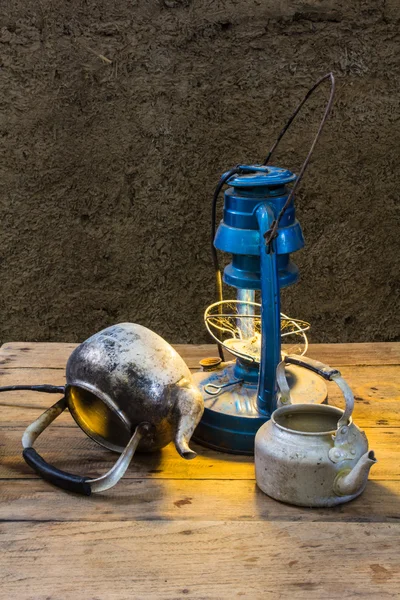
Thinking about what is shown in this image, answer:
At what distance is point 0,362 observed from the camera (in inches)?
67.1

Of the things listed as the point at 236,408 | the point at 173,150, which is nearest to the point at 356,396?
the point at 236,408

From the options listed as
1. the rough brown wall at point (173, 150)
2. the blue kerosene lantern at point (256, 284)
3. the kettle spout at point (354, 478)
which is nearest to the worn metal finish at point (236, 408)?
the blue kerosene lantern at point (256, 284)

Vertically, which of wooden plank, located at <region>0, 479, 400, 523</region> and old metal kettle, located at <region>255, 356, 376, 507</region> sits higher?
old metal kettle, located at <region>255, 356, 376, 507</region>

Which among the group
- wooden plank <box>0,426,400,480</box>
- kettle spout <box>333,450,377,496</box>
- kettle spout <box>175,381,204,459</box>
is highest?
kettle spout <box>175,381,204,459</box>

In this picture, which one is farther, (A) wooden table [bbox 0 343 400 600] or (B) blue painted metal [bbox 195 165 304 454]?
(B) blue painted metal [bbox 195 165 304 454]

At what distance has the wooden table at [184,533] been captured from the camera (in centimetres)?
95

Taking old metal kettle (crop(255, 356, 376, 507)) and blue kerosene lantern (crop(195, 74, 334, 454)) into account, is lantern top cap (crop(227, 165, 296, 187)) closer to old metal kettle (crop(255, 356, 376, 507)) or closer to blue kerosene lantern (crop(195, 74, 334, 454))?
blue kerosene lantern (crop(195, 74, 334, 454))

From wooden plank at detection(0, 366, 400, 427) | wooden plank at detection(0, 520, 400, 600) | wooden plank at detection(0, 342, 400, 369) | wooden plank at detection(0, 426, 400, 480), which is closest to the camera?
wooden plank at detection(0, 520, 400, 600)

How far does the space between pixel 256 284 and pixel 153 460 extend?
34 cm

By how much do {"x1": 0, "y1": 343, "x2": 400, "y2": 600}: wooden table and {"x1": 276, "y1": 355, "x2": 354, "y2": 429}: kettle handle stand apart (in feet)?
0.43

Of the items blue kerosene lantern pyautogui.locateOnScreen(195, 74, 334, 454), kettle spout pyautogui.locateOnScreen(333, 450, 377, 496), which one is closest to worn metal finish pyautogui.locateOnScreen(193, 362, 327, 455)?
blue kerosene lantern pyautogui.locateOnScreen(195, 74, 334, 454)

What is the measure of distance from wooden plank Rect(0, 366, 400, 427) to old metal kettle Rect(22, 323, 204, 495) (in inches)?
8.3

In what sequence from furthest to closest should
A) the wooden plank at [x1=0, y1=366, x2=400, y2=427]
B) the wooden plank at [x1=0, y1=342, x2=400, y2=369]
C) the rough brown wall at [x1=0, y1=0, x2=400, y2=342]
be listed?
1. the rough brown wall at [x1=0, y1=0, x2=400, y2=342]
2. the wooden plank at [x1=0, y1=342, x2=400, y2=369]
3. the wooden plank at [x1=0, y1=366, x2=400, y2=427]

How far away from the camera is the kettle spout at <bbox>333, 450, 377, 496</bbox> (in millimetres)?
1093
